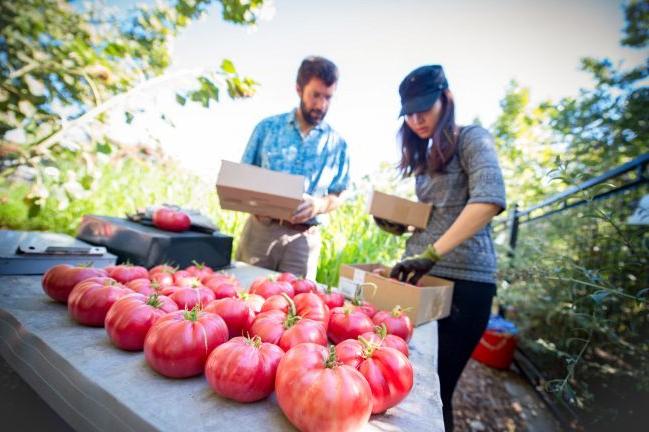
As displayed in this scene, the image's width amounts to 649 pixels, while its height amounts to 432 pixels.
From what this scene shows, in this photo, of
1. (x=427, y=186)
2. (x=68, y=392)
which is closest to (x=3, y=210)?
(x=68, y=392)

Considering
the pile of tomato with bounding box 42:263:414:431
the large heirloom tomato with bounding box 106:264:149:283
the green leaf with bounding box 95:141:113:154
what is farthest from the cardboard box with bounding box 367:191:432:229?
the green leaf with bounding box 95:141:113:154

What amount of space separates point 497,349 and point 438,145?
10.3 ft

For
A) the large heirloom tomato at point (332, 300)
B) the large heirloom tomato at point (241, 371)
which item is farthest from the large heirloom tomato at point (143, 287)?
the large heirloom tomato at point (332, 300)

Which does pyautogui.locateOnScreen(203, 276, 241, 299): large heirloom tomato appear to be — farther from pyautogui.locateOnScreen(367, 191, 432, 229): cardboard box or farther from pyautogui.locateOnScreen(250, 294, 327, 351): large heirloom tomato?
pyautogui.locateOnScreen(367, 191, 432, 229): cardboard box

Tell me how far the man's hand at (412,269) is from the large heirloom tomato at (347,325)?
611 millimetres

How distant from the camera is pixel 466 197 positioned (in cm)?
184

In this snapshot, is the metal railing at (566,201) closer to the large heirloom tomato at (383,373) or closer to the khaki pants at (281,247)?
the large heirloom tomato at (383,373)

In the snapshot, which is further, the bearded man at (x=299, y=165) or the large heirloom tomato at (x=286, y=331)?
the bearded man at (x=299, y=165)

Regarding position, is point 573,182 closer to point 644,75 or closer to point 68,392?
point 68,392

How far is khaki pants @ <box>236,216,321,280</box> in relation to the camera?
258 centimetres

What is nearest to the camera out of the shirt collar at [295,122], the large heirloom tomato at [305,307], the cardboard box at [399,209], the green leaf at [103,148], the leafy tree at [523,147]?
the large heirloom tomato at [305,307]

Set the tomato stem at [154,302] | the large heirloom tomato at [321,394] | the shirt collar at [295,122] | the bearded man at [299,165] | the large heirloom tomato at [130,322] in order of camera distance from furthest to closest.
A: the shirt collar at [295,122] < the bearded man at [299,165] < the tomato stem at [154,302] < the large heirloom tomato at [130,322] < the large heirloom tomato at [321,394]

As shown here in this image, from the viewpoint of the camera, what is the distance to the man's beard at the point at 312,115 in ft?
8.47

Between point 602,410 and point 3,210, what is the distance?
21.9 ft
